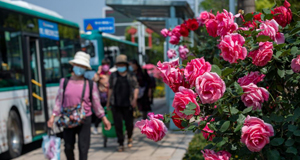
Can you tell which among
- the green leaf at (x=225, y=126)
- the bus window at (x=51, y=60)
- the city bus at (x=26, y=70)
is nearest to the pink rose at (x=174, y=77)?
the green leaf at (x=225, y=126)

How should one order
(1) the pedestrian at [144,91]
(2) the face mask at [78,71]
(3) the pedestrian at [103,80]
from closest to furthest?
(2) the face mask at [78,71], (3) the pedestrian at [103,80], (1) the pedestrian at [144,91]

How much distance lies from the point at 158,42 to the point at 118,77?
5462cm

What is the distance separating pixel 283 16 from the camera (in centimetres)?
354

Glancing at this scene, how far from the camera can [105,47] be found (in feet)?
74.3

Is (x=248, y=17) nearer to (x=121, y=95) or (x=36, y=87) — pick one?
(x=121, y=95)

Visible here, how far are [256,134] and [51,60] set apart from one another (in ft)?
35.7

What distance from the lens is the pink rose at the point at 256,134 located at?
2.62m

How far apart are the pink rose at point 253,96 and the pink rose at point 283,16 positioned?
0.82 meters

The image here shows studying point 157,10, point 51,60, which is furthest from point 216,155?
point 51,60

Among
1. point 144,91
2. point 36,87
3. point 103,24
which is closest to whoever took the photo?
point 36,87

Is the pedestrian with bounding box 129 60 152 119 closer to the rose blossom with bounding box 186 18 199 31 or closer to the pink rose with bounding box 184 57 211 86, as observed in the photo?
the rose blossom with bounding box 186 18 199 31

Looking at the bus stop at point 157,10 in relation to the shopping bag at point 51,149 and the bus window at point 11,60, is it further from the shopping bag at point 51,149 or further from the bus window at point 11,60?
the shopping bag at point 51,149

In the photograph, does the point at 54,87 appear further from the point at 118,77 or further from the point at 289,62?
the point at 289,62

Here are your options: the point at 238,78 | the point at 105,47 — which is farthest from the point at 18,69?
the point at 105,47
